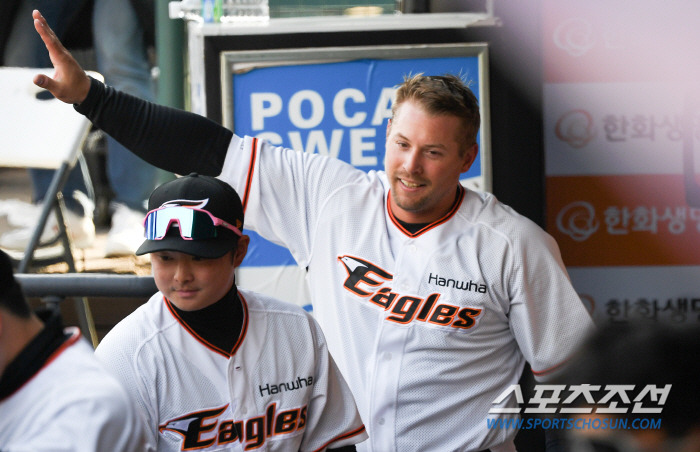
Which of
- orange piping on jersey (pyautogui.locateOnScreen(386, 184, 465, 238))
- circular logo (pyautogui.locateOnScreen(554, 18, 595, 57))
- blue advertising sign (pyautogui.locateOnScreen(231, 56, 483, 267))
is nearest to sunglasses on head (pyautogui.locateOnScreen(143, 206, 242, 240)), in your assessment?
orange piping on jersey (pyautogui.locateOnScreen(386, 184, 465, 238))

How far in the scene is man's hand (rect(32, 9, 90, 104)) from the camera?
6.08ft

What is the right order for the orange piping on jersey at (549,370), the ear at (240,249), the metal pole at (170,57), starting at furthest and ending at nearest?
1. the metal pole at (170,57)
2. the orange piping on jersey at (549,370)
3. the ear at (240,249)

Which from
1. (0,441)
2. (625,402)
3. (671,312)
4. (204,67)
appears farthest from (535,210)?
(0,441)

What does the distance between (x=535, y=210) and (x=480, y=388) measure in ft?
3.04

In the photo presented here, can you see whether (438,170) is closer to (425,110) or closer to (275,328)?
(425,110)

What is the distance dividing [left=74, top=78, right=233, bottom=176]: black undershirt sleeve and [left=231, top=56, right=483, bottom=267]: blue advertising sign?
1.56ft

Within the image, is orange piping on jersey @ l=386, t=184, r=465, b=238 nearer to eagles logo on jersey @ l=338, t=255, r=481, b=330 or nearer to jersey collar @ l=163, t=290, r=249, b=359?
eagles logo on jersey @ l=338, t=255, r=481, b=330

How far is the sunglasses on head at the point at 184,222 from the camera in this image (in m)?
1.52

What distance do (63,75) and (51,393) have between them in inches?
41.9

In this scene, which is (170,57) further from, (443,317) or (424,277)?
(443,317)

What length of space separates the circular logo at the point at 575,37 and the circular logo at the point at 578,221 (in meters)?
0.56

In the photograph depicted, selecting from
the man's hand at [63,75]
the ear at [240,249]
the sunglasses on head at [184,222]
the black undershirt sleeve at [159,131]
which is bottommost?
the ear at [240,249]

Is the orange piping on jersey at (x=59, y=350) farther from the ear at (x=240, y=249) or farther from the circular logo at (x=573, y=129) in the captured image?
the circular logo at (x=573, y=129)

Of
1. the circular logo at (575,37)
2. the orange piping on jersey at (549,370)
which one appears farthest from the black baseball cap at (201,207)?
the circular logo at (575,37)
